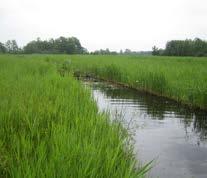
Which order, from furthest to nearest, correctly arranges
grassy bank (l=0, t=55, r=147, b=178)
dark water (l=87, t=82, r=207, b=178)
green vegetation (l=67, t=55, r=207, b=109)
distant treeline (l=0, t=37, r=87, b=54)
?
1. distant treeline (l=0, t=37, r=87, b=54)
2. green vegetation (l=67, t=55, r=207, b=109)
3. dark water (l=87, t=82, r=207, b=178)
4. grassy bank (l=0, t=55, r=147, b=178)

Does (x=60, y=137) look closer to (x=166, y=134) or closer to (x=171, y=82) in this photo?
(x=166, y=134)

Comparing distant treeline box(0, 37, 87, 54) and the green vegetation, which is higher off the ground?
distant treeline box(0, 37, 87, 54)

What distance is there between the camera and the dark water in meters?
5.47

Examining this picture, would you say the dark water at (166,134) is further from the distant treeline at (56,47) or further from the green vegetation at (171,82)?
the distant treeline at (56,47)

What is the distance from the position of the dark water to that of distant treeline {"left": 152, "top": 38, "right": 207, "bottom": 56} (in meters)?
51.0

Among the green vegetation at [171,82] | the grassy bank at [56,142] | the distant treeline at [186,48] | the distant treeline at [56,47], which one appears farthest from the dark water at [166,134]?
the distant treeline at [56,47]

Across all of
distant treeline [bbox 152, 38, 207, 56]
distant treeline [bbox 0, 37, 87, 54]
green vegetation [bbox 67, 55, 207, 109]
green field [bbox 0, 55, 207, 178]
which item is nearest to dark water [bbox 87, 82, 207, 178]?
green vegetation [bbox 67, 55, 207, 109]

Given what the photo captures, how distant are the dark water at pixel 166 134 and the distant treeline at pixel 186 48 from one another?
51041 millimetres

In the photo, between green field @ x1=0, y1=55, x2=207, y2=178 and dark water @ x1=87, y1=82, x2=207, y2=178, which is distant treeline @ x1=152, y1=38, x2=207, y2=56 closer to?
dark water @ x1=87, y1=82, x2=207, y2=178

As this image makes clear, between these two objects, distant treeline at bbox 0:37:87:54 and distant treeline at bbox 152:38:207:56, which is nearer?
distant treeline at bbox 152:38:207:56

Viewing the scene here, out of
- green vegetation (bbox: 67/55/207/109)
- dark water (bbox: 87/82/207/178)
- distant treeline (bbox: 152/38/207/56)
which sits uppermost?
distant treeline (bbox: 152/38/207/56)

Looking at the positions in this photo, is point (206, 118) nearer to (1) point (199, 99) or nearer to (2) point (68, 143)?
(1) point (199, 99)

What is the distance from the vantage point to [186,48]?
63.4 metres

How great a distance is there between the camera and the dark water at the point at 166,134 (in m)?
5.47
